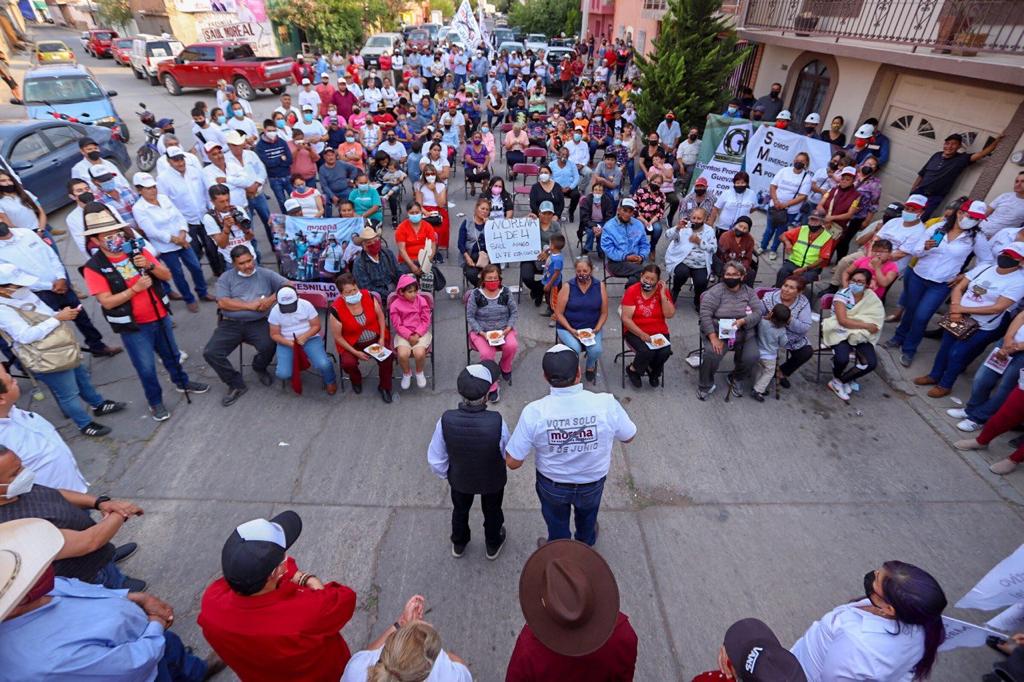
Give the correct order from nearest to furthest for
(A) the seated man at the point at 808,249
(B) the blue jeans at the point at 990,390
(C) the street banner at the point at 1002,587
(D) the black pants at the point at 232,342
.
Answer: (C) the street banner at the point at 1002,587 → (B) the blue jeans at the point at 990,390 → (D) the black pants at the point at 232,342 → (A) the seated man at the point at 808,249

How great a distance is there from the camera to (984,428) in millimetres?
5102

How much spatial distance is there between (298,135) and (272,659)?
954 centimetres

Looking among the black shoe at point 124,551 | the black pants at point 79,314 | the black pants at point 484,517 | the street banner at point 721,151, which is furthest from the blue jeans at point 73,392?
the street banner at point 721,151

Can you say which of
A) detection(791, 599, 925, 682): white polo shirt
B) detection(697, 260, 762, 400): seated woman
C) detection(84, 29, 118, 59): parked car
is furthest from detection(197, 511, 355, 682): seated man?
detection(84, 29, 118, 59): parked car

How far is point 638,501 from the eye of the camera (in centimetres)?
464

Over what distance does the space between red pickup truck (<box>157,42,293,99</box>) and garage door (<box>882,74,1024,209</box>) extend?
21276 millimetres

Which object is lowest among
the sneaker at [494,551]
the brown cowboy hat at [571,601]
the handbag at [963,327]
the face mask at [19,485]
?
the sneaker at [494,551]

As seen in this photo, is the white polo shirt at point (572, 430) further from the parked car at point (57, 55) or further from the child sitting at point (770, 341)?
the parked car at point (57, 55)

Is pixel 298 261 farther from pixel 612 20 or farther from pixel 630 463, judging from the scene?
pixel 612 20

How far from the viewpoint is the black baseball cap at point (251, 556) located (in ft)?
7.07

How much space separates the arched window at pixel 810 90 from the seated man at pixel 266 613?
14078 millimetres

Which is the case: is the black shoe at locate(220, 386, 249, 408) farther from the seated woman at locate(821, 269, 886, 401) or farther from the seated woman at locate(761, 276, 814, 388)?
the seated woman at locate(821, 269, 886, 401)

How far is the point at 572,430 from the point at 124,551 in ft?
12.5

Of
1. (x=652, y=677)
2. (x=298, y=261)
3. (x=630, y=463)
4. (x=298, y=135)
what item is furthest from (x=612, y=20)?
(x=652, y=677)
